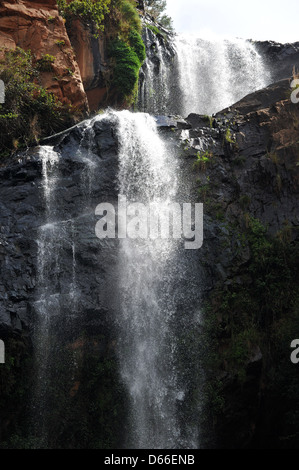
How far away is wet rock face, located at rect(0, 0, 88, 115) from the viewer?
14336mm

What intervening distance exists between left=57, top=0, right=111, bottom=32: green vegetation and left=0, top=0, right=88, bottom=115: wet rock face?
855 mm

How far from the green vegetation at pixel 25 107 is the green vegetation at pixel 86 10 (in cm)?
295

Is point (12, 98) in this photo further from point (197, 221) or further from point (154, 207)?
point (197, 221)

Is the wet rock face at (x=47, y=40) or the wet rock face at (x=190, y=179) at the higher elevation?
the wet rock face at (x=47, y=40)

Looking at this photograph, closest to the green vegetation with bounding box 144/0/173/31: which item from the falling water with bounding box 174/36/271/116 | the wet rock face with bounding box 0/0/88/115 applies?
the falling water with bounding box 174/36/271/116

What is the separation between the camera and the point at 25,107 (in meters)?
13.7

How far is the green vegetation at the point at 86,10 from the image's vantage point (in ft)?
52.1

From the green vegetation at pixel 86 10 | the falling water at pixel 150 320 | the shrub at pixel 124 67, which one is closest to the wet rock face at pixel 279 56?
the shrub at pixel 124 67

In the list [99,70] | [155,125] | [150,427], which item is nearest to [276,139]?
[155,125]

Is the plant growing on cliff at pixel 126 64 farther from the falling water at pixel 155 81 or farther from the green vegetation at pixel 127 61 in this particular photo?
the falling water at pixel 155 81

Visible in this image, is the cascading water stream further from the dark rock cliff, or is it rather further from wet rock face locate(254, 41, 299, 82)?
wet rock face locate(254, 41, 299, 82)

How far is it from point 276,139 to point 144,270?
241 inches

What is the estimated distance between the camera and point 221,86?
1984cm

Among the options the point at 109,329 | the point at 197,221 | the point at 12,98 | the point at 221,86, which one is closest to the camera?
the point at 109,329
